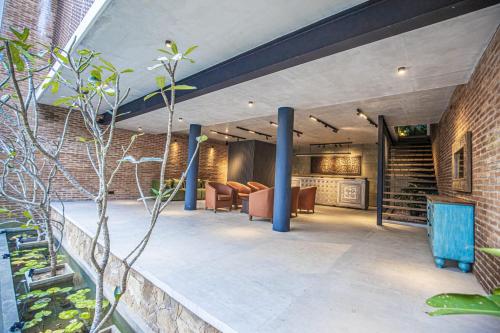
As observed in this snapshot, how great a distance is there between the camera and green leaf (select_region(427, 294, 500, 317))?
2.97 feet

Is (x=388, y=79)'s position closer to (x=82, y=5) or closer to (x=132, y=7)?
(x=132, y=7)

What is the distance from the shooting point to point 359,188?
924 cm

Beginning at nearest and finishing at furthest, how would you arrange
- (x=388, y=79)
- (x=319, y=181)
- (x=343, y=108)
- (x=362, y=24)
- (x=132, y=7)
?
(x=362, y=24), (x=132, y=7), (x=388, y=79), (x=343, y=108), (x=319, y=181)

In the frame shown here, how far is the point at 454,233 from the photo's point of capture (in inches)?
116

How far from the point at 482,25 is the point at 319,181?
832 centimetres

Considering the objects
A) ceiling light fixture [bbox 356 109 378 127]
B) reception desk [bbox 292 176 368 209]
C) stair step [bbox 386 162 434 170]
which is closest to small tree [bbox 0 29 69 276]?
ceiling light fixture [bbox 356 109 378 127]

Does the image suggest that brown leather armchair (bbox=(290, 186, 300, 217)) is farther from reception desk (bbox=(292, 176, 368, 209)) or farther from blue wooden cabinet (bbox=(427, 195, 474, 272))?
reception desk (bbox=(292, 176, 368, 209))

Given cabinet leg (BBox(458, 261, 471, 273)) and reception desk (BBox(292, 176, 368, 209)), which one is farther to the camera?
reception desk (BBox(292, 176, 368, 209))

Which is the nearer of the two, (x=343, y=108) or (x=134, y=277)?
(x=134, y=277)

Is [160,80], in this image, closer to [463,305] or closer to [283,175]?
[463,305]

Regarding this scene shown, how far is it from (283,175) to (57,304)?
12.6 feet

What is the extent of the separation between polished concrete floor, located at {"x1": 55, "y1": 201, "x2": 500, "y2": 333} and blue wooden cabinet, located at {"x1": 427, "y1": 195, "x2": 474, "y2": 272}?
0.18 m

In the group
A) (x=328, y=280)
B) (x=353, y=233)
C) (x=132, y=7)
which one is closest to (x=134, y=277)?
(x=328, y=280)

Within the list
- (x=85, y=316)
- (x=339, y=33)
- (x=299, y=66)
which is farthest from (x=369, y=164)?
A: (x=85, y=316)
